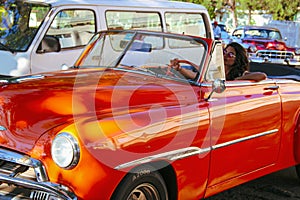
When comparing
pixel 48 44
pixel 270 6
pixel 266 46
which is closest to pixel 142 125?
pixel 48 44

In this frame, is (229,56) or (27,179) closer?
(27,179)

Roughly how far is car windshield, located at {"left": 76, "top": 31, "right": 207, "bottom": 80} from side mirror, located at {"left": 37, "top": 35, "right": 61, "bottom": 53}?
2600 millimetres

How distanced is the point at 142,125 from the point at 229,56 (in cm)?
225

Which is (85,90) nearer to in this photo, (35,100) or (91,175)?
(35,100)

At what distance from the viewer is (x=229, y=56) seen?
5191 millimetres

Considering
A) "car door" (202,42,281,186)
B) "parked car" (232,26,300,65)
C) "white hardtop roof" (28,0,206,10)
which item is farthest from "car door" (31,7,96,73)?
"parked car" (232,26,300,65)

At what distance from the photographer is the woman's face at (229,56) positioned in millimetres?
5102

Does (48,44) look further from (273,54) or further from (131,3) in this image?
(273,54)

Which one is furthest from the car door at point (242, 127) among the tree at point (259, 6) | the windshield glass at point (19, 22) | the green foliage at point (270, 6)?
the green foliage at point (270, 6)

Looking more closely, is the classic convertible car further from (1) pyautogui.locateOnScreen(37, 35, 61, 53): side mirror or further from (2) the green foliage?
(2) the green foliage

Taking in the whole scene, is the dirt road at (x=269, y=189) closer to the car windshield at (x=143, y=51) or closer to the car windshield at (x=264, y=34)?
the car windshield at (x=143, y=51)

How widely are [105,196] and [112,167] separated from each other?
184 millimetres

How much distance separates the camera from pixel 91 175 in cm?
290

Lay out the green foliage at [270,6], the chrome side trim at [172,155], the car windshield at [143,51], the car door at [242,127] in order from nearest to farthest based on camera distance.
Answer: the chrome side trim at [172,155] → the car door at [242,127] → the car windshield at [143,51] → the green foliage at [270,6]
